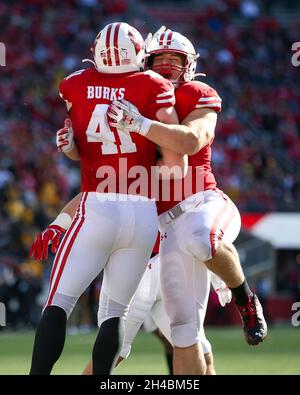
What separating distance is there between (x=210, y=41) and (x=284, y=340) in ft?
27.1

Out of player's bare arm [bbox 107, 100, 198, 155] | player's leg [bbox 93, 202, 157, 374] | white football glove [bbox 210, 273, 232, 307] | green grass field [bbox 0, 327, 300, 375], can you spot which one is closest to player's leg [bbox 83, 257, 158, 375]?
white football glove [bbox 210, 273, 232, 307]

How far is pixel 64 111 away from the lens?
16.0 metres

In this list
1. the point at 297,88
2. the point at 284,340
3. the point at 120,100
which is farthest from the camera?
the point at 297,88

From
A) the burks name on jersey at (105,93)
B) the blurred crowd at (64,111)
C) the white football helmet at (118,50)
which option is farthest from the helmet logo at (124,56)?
the blurred crowd at (64,111)

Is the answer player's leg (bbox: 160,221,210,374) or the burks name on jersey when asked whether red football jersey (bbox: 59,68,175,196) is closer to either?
the burks name on jersey

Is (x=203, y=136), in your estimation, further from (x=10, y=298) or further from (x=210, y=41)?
(x=210, y=41)

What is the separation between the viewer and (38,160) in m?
14.8

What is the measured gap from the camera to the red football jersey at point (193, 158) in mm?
5320

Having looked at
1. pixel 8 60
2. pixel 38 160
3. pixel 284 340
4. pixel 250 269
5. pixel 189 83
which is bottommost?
pixel 189 83

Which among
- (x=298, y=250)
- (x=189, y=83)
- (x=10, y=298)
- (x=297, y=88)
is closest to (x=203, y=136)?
(x=189, y=83)

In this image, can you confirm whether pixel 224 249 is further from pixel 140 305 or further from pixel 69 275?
pixel 69 275

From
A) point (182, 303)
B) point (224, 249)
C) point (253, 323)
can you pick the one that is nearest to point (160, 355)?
point (253, 323)

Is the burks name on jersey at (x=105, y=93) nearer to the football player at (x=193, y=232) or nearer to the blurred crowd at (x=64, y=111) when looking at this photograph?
the football player at (x=193, y=232)

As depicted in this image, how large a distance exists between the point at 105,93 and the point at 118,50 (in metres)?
0.22
